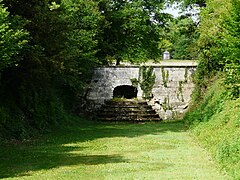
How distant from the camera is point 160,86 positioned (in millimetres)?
29406

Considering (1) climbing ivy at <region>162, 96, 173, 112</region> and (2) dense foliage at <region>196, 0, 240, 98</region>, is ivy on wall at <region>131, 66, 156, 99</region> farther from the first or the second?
(2) dense foliage at <region>196, 0, 240, 98</region>

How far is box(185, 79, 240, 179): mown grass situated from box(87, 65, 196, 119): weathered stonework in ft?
21.9

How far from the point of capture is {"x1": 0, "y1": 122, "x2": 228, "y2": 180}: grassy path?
1048 cm

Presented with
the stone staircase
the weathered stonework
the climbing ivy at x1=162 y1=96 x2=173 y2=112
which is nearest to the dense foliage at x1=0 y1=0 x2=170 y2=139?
the weathered stonework

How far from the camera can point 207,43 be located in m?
22.9

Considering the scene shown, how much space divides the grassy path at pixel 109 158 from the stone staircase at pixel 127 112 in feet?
27.6

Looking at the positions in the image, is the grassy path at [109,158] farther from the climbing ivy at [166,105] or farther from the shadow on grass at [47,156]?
the climbing ivy at [166,105]

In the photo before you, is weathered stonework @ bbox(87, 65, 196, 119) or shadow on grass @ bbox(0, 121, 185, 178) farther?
weathered stonework @ bbox(87, 65, 196, 119)

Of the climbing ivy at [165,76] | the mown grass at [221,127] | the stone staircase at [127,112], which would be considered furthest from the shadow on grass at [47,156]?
the climbing ivy at [165,76]

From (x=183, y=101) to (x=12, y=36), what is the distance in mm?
18230

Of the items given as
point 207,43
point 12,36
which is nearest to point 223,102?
point 207,43

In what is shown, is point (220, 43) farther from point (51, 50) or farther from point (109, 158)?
point (51, 50)

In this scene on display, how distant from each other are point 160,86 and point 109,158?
16.8m

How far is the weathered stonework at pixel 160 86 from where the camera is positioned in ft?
94.9
